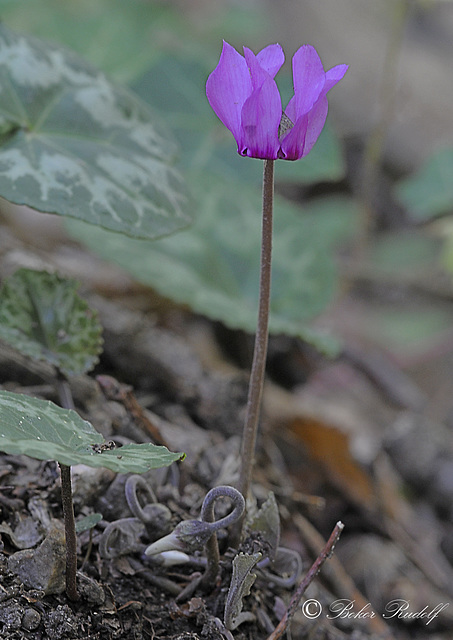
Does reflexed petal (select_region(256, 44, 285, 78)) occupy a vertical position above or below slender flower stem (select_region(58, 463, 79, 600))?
above

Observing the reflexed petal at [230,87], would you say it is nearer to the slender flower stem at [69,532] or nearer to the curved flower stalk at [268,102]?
the curved flower stalk at [268,102]

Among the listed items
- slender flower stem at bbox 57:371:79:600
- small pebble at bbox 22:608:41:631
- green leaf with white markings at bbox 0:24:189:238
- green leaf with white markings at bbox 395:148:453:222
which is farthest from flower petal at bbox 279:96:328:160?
green leaf with white markings at bbox 395:148:453:222

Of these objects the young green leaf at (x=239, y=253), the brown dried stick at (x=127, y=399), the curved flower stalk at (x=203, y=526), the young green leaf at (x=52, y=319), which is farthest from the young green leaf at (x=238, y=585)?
the young green leaf at (x=239, y=253)

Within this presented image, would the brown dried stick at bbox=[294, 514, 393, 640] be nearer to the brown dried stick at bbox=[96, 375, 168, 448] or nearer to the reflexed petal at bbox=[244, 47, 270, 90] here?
the brown dried stick at bbox=[96, 375, 168, 448]

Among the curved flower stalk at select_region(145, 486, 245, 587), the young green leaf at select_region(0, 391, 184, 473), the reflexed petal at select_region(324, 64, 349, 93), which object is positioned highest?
the reflexed petal at select_region(324, 64, 349, 93)

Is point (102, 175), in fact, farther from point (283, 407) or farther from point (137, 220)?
point (283, 407)

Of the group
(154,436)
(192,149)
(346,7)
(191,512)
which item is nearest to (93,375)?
(154,436)
